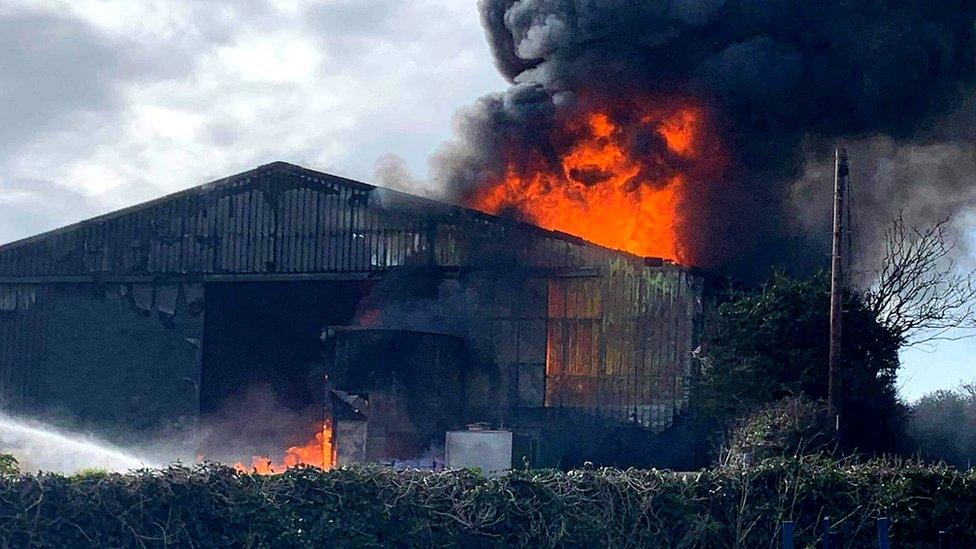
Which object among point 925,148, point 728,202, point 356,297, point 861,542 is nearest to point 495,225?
point 356,297

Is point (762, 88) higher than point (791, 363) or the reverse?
higher

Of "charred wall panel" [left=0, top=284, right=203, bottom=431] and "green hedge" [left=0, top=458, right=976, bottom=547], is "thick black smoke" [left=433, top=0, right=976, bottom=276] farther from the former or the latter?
"green hedge" [left=0, top=458, right=976, bottom=547]

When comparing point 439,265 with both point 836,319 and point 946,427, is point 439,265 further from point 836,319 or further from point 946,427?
point 946,427

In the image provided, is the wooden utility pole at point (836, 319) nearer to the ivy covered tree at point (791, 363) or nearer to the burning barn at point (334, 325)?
the ivy covered tree at point (791, 363)

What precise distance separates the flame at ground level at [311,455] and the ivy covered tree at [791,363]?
9670 mm

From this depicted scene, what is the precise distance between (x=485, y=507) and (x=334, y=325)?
77.3ft

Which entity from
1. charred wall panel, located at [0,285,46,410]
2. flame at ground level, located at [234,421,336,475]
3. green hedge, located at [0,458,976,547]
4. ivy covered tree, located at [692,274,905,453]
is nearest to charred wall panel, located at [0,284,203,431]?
charred wall panel, located at [0,285,46,410]

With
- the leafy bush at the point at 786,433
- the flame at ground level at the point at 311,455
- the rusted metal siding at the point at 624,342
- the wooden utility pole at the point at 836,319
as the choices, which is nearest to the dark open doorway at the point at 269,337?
Result: the flame at ground level at the point at 311,455

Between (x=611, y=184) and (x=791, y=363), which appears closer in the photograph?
(x=791, y=363)

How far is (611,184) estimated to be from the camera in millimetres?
39125

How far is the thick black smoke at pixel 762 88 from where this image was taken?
38.3 m

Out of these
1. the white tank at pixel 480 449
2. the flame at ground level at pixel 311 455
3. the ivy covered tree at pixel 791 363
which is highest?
the ivy covered tree at pixel 791 363

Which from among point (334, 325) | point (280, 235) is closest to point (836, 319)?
point (334, 325)

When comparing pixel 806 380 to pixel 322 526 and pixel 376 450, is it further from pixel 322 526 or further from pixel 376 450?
pixel 322 526
